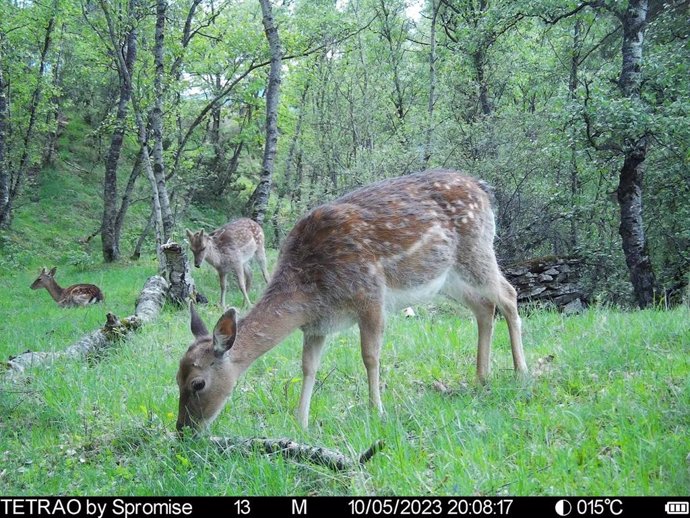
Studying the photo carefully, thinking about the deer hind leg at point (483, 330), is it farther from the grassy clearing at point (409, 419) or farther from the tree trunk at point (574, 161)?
the tree trunk at point (574, 161)

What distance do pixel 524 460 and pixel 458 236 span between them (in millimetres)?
2813

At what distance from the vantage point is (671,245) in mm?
13094

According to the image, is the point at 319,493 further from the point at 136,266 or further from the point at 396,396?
the point at 136,266

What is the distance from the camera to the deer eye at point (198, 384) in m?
4.51

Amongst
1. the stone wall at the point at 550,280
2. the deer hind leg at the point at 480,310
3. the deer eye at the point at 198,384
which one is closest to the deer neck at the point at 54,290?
the stone wall at the point at 550,280

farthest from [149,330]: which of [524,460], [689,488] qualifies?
[689,488]

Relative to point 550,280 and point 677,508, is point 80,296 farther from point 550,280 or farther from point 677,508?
point 677,508

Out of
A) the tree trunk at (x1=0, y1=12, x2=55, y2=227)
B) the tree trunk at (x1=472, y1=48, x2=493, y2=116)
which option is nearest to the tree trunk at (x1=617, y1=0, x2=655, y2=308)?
the tree trunk at (x1=472, y1=48, x2=493, y2=116)

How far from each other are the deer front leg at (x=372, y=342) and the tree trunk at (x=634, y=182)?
330 inches

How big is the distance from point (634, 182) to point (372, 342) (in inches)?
349

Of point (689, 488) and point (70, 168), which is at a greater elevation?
point (70, 168)

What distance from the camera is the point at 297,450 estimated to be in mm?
3713

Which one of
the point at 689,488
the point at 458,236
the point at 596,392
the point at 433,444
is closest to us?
the point at 689,488

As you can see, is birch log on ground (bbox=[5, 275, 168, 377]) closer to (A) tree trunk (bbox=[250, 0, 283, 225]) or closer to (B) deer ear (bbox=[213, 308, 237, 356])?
(B) deer ear (bbox=[213, 308, 237, 356])
